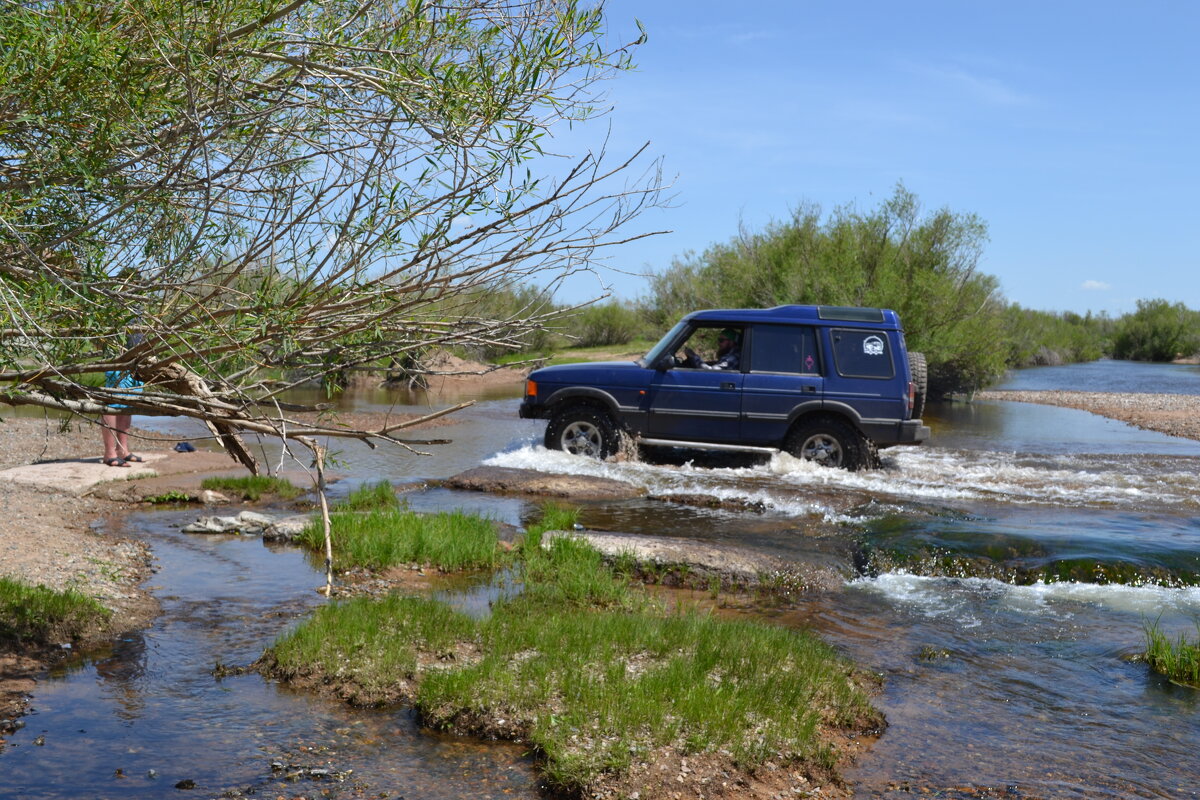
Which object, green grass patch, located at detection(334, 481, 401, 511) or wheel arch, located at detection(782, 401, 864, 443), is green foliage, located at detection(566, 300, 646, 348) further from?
green grass patch, located at detection(334, 481, 401, 511)

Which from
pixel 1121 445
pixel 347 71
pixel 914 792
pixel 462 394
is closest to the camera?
pixel 347 71

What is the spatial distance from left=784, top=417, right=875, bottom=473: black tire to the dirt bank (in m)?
11.6

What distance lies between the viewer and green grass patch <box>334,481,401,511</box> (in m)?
11.2

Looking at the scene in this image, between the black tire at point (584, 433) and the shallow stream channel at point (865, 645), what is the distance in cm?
30

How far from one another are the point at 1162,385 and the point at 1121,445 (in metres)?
23.8

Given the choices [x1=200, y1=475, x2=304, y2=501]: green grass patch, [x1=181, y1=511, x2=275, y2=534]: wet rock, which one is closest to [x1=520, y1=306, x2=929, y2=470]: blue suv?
[x1=200, y1=475, x2=304, y2=501]: green grass patch

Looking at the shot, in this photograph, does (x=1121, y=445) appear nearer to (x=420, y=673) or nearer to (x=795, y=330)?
(x=795, y=330)

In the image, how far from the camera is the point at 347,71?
420cm

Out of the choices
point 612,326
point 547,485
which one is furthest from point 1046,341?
point 547,485

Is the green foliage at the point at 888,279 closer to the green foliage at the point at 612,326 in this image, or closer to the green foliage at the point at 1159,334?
the green foliage at the point at 612,326

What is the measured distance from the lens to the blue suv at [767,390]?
1426 cm

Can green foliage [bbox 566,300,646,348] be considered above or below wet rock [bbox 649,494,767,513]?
above

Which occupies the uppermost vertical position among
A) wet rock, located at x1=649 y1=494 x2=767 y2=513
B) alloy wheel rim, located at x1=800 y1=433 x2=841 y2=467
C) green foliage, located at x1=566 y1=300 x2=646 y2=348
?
green foliage, located at x1=566 y1=300 x2=646 y2=348

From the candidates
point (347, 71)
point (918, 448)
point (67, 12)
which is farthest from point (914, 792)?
point (918, 448)
